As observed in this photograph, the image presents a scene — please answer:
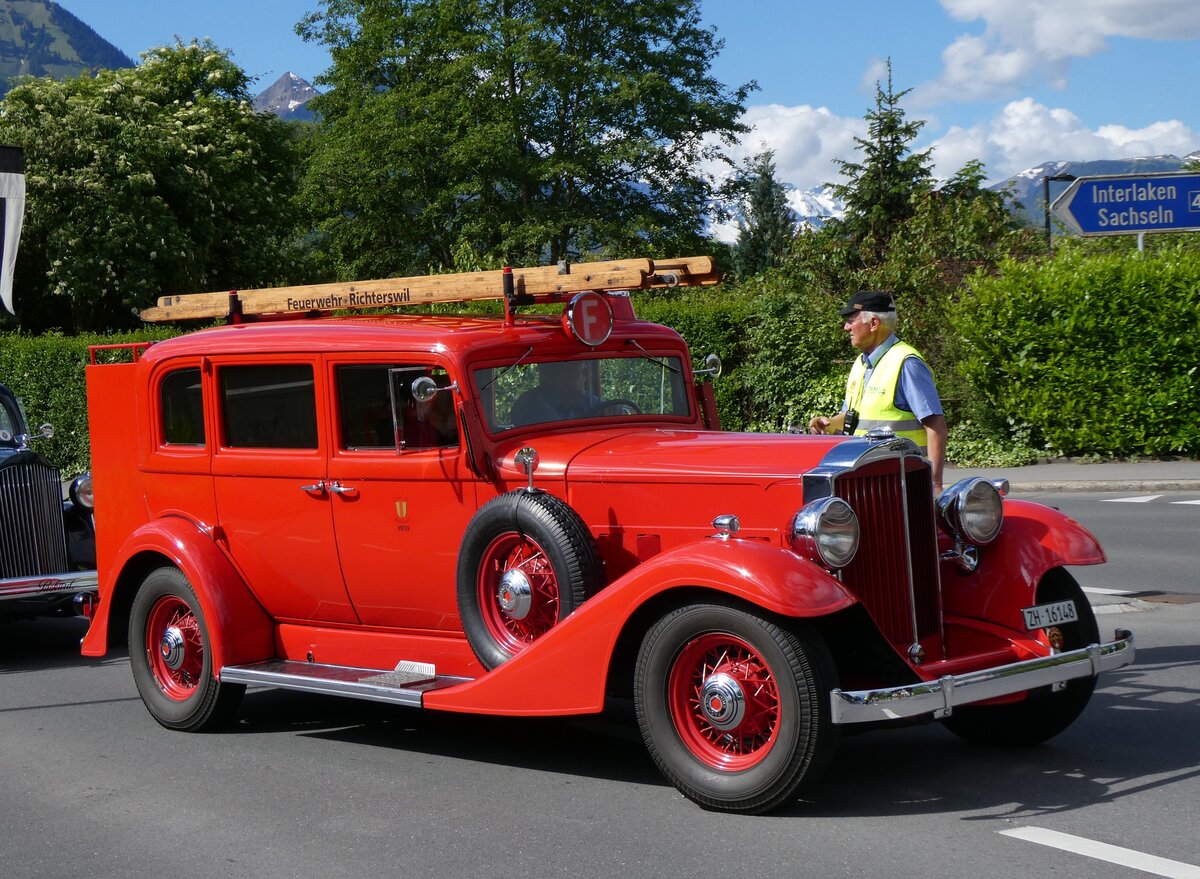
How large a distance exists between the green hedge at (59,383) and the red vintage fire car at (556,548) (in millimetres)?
18735

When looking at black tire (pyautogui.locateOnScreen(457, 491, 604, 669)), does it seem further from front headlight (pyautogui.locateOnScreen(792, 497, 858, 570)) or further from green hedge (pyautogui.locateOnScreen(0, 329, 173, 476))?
green hedge (pyautogui.locateOnScreen(0, 329, 173, 476))

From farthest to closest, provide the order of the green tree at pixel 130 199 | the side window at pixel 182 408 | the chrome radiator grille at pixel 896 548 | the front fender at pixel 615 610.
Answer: the green tree at pixel 130 199 → the side window at pixel 182 408 → the chrome radiator grille at pixel 896 548 → the front fender at pixel 615 610

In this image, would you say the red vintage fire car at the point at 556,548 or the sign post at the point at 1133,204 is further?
the sign post at the point at 1133,204

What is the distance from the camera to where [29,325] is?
133 feet

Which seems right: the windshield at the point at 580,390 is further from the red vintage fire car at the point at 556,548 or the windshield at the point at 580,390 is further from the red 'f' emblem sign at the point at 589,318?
the red 'f' emblem sign at the point at 589,318

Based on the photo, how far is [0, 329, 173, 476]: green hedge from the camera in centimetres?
2516

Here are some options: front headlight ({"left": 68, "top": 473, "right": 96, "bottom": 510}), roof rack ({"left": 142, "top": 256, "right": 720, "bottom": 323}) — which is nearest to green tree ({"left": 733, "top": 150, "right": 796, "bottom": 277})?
front headlight ({"left": 68, "top": 473, "right": 96, "bottom": 510})

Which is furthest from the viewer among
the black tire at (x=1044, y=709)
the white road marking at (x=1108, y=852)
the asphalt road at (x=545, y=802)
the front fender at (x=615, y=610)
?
the black tire at (x=1044, y=709)

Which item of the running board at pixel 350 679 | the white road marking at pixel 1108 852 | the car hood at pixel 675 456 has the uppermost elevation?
the car hood at pixel 675 456

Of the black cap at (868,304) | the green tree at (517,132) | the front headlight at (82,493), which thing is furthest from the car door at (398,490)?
the green tree at (517,132)

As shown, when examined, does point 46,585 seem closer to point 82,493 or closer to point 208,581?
point 82,493

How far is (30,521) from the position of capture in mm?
9188

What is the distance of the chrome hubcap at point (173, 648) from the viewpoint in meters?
6.78

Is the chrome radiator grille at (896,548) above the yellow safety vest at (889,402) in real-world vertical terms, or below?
below
